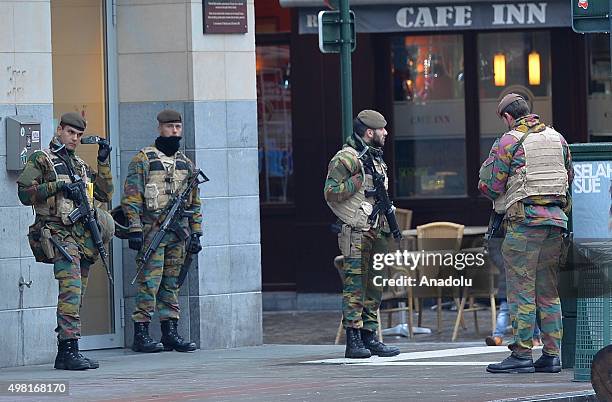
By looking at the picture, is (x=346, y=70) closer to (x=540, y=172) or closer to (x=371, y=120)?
(x=371, y=120)

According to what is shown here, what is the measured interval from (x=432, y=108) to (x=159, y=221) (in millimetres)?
5261

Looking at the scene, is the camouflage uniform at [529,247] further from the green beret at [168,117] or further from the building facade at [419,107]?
the building facade at [419,107]

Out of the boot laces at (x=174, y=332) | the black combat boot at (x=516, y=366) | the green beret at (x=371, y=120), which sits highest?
the green beret at (x=371, y=120)

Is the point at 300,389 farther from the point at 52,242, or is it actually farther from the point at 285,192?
the point at 285,192

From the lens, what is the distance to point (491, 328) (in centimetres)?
1474

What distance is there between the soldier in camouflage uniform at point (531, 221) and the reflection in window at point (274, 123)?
6606 mm

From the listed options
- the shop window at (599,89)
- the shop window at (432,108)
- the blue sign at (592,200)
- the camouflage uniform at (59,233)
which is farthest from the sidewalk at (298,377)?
the shop window at (599,89)

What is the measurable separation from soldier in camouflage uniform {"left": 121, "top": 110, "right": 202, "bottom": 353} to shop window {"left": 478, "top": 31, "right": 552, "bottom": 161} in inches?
203

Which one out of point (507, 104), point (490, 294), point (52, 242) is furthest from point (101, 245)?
point (490, 294)

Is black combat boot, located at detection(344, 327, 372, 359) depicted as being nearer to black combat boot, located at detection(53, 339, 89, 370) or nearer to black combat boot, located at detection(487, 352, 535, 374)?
black combat boot, located at detection(487, 352, 535, 374)

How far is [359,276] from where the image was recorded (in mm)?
11539

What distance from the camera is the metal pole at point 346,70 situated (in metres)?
12.2

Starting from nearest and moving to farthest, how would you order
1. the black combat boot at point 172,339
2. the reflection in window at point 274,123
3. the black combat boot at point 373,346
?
the black combat boot at point 373,346, the black combat boot at point 172,339, the reflection in window at point 274,123

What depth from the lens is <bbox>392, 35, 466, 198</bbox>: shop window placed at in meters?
16.8
